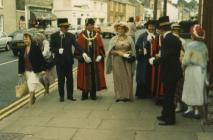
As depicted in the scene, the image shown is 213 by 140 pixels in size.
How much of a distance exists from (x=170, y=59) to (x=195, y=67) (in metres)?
0.56

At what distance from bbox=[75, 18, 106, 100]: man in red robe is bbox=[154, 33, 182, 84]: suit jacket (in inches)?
109

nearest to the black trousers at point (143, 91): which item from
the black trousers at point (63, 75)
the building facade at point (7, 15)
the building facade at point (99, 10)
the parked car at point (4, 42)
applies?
the black trousers at point (63, 75)

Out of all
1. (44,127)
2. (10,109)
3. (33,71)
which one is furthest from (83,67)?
(44,127)

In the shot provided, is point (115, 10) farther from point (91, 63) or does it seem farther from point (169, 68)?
point (169, 68)

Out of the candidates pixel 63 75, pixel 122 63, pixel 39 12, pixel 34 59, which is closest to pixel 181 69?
pixel 122 63

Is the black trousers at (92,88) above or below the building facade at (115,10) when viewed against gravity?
below

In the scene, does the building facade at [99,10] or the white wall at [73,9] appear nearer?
the white wall at [73,9]

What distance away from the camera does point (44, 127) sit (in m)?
7.96

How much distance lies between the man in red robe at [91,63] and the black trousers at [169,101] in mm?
2799

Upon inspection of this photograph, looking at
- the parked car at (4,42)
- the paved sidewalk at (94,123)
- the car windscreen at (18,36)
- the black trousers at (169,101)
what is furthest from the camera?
the parked car at (4,42)

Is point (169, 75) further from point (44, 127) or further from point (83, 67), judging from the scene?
point (83, 67)

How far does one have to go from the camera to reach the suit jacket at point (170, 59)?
769 cm

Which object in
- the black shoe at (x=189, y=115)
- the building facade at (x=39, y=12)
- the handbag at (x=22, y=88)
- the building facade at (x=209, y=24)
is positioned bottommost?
the black shoe at (x=189, y=115)

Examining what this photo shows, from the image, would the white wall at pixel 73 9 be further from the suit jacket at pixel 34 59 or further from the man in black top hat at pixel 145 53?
the suit jacket at pixel 34 59
